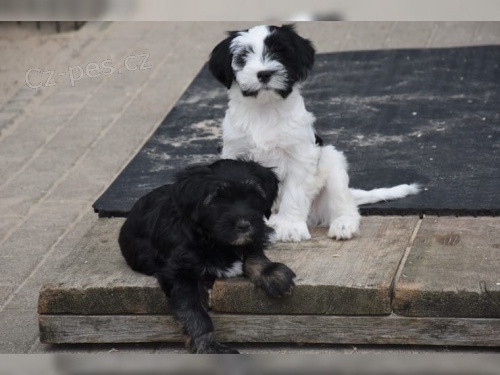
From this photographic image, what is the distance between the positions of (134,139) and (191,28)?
3.25 metres

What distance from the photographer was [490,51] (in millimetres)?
9008

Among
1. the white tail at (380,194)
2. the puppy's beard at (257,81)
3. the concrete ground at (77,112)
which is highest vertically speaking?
the puppy's beard at (257,81)

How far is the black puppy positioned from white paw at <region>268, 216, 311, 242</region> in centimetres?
57

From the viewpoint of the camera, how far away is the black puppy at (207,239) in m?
4.31

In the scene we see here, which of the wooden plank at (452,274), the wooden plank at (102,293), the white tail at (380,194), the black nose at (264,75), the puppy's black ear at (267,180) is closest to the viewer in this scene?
the wooden plank at (452,274)

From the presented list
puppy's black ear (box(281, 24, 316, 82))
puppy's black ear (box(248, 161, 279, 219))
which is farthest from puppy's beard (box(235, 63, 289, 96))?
puppy's black ear (box(248, 161, 279, 219))

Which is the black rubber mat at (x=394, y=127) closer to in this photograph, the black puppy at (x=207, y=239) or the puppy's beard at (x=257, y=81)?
the puppy's beard at (x=257, y=81)

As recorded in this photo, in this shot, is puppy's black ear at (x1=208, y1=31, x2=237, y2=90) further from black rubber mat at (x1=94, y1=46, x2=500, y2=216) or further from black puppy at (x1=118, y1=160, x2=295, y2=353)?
black rubber mat at (x1=94, y1=46, x2=500, y2=216)

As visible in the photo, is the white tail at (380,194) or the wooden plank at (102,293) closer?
the wooden plank at (102,293)

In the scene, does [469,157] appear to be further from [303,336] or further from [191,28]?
[191,28]

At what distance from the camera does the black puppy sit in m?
4.31

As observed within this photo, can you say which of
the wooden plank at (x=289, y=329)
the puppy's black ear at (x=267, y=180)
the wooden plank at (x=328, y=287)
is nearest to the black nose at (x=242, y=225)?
the puppy's black ear at (x=267, y=180)

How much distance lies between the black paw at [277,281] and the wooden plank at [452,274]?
466mm

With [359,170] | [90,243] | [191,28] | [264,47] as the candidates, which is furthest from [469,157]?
[191,28]
